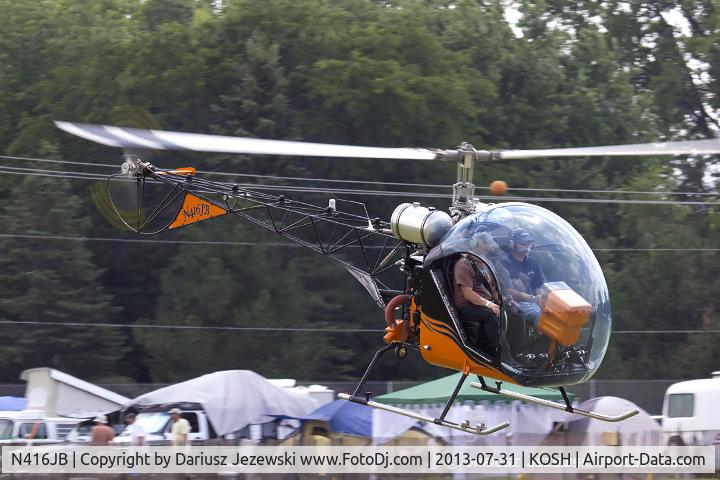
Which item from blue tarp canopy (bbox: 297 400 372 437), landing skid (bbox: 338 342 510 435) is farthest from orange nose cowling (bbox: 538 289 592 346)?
blue tarp canopy (bbox: 297 400 372 437)

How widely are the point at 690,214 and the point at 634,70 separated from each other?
36.3 ft

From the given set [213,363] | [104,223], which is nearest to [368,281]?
[213,363]

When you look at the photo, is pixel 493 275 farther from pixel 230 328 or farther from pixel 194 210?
pixel 230 328

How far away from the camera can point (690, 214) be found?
4003 centimetres

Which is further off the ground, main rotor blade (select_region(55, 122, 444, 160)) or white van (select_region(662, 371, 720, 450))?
main rotor blade (select_region(55, 122, 444, 160))

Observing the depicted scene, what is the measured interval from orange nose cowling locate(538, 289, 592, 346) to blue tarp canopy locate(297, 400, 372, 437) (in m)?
9.53

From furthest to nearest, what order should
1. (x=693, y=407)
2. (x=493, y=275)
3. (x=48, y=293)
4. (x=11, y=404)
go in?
1. (x=48, y=293)
2. (x=11, y=404)
3. (x=693, y=407)
4. (x=493, y=275)

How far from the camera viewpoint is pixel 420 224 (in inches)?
455

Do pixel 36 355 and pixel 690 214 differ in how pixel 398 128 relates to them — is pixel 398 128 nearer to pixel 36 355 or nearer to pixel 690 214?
pixel 690 214

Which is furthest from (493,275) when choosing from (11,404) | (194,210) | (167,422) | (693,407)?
(11,404)

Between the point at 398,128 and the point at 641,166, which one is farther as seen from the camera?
the point at 641,166

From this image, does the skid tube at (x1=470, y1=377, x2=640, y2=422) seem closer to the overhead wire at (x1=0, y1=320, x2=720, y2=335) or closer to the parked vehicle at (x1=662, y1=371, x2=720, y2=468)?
the parked vehicle at (x1=662, y1=371, x2=720, y2=468)

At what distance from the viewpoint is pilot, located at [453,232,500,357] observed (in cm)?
1079

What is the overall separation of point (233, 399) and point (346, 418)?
2.30 m
